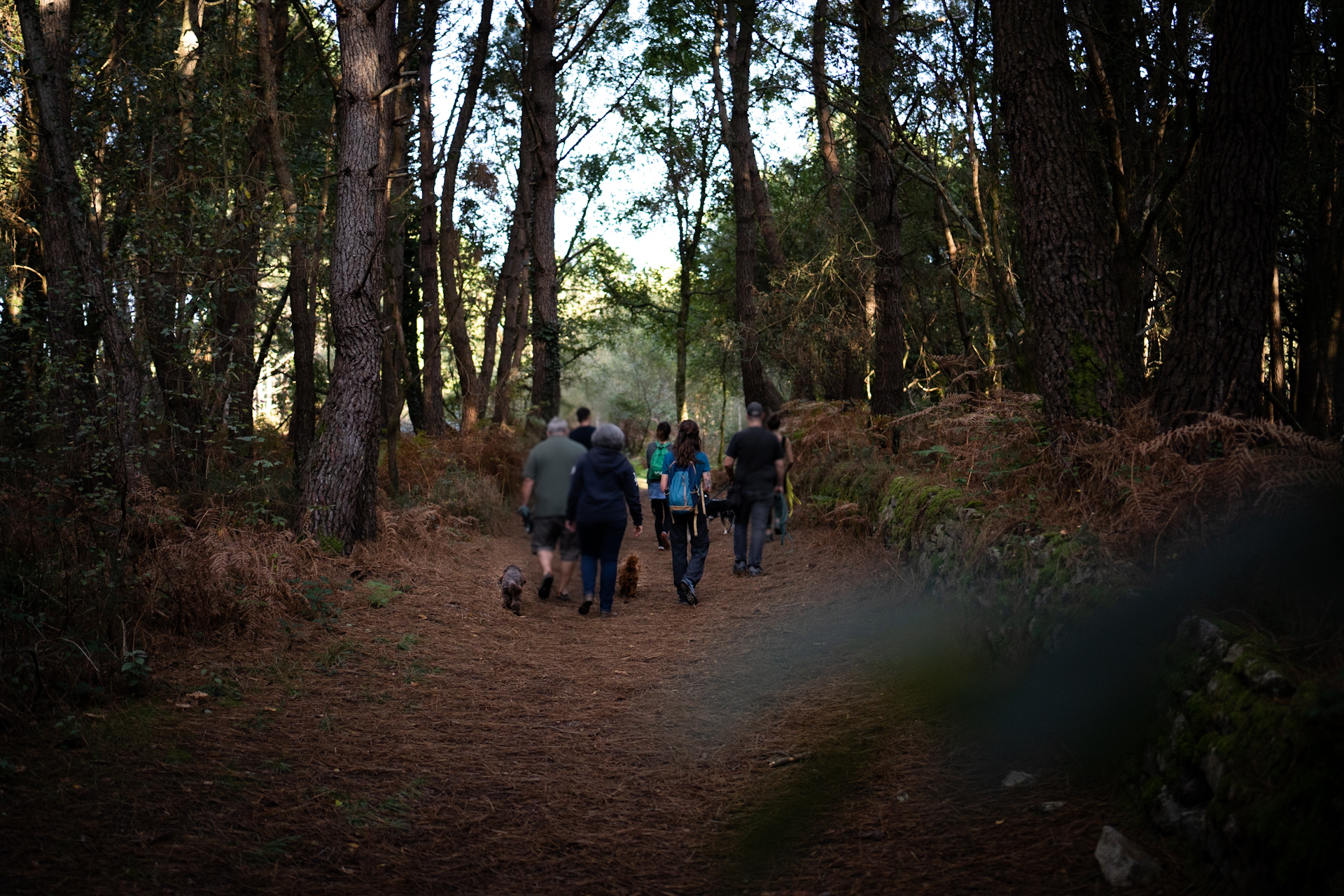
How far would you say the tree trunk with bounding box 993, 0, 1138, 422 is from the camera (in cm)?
663

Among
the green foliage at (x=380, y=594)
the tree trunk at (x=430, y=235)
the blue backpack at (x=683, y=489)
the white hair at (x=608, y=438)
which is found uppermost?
the tree trunk at (x=430, y=235)

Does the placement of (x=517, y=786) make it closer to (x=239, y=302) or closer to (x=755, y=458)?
(x=755, y=458)

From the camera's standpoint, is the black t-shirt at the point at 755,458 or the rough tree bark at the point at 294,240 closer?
the black t-shirt at the point at 755,458

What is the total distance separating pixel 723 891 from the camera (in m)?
3.81

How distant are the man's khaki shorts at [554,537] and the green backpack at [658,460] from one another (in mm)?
4478

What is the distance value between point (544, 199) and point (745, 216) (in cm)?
495

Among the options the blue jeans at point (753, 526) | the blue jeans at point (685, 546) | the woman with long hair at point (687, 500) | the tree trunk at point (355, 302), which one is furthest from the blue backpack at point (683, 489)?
the tree trunk at point (355, 302)

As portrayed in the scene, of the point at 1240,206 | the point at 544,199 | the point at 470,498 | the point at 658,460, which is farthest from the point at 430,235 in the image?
the point at 1240,206

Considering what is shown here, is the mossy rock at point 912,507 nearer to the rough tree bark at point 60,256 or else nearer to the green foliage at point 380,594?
the green foliage at point 380,594

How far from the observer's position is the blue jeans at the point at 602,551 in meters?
9.20

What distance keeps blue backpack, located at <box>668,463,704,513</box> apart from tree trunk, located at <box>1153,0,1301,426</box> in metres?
6.01

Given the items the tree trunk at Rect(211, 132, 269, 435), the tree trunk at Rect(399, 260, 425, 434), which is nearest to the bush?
the tree trunk at Rect(211, 132, 269, 435)

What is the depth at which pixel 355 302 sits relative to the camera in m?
10.4

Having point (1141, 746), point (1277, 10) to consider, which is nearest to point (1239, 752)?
point (1141, 746)
